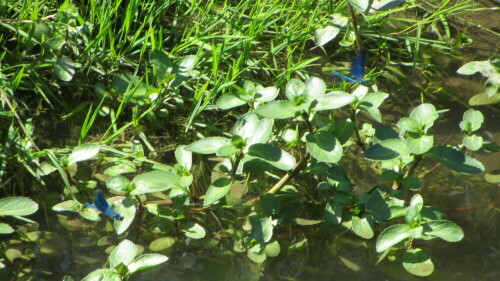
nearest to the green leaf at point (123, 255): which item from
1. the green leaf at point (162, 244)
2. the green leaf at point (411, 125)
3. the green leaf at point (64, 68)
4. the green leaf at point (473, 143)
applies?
the green leaf at point (162, 244)

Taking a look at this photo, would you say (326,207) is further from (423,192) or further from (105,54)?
(105,54)

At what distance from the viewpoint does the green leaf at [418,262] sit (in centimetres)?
191

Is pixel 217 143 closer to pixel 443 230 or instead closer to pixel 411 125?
pixel 411 125

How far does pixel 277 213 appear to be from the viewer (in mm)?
2041

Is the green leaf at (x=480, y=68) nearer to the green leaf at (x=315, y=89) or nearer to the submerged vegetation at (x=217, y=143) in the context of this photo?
the submerged vegetation at (x=217, y=143)

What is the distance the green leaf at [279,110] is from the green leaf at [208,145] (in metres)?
0.15

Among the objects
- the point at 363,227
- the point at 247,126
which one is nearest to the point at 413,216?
the point at 363,227

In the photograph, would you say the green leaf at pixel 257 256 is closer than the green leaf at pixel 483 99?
Yes

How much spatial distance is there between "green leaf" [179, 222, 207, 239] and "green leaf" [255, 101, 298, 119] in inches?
17.5

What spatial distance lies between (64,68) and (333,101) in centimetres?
103

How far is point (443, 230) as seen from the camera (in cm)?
184

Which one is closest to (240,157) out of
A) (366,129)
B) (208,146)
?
(208,146)

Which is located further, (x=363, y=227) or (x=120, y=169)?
(x=120, y=169)

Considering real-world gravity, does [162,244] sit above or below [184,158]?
below
